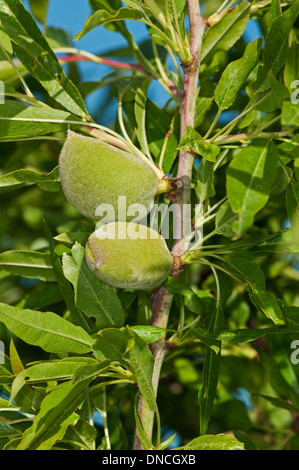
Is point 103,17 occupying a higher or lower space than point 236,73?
higher

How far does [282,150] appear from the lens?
3.41 feet

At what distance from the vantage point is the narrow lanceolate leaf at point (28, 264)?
4.65 feet

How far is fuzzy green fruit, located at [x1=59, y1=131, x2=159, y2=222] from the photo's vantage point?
1.13 m

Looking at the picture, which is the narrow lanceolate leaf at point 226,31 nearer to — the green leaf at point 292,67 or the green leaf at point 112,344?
the green leaf at point 292,67

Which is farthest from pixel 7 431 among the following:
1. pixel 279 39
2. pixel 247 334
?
pixel 279 39

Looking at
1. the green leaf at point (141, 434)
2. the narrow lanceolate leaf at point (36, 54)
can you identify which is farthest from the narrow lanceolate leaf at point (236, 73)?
the green leaf at point (141, 434)

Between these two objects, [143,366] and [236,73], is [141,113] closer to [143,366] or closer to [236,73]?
[236,73]

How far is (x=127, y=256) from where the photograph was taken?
44.9 inches

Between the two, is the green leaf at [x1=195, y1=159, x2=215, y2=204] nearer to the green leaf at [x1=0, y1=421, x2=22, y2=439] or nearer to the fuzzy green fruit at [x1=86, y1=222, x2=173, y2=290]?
the fuzzy green fruit at [x1=86, y1=222, x2=173, y2=290]

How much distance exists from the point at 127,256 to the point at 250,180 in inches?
13.1

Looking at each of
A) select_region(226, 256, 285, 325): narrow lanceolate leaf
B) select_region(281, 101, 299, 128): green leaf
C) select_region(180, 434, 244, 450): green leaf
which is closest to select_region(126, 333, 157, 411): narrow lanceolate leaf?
select_region(180, 434, 244, 450): green leaf

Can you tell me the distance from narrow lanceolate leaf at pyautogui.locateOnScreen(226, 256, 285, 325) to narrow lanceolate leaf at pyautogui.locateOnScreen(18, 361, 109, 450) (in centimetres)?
32

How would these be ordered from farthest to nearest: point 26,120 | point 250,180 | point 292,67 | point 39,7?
point 39,7 < point 26,120 < point 292,67 < point 250,180

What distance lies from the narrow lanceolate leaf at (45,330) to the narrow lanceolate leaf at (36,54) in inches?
18.9
